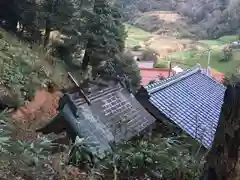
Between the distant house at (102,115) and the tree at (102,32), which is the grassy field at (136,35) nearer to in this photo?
the tree at (102,32)

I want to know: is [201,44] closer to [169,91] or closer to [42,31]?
[42,31]

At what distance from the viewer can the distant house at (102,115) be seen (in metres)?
4.88

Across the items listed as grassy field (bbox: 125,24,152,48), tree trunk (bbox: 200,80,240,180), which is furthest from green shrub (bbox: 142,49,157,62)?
tree trunk (bbox: 200,80,240,180)

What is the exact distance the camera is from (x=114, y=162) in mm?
3293

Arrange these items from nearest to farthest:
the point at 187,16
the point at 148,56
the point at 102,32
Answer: the point at 102,32
the point at 148,56
the point at 187,16

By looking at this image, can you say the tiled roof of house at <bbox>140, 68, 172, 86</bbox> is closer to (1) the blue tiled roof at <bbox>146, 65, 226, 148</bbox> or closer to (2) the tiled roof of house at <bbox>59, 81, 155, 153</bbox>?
(1) the blue tiled roof at <bbox>146, 65, 226, 148</bbox>

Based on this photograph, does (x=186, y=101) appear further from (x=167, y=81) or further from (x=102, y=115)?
(x=102, y=115)

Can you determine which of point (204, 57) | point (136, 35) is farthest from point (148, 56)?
point (136, 35)

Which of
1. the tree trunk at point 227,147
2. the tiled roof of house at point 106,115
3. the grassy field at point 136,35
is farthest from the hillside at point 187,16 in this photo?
the tree trunk at point 227,147

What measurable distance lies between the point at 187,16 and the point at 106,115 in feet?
122

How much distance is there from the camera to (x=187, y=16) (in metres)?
41.0

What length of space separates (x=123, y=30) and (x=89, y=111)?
997 cm

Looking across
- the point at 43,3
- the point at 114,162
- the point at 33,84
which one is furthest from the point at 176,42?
the point at 114,162

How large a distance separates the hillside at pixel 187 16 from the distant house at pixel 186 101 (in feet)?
77.3
